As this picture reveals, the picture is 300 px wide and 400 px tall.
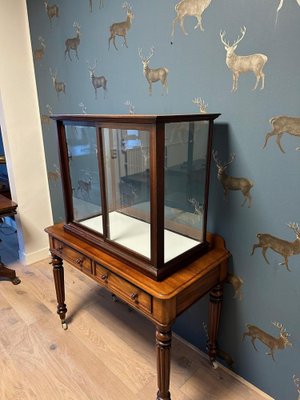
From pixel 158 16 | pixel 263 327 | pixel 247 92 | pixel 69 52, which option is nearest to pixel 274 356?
pixel 263 327

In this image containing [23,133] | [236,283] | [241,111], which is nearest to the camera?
[241,111]

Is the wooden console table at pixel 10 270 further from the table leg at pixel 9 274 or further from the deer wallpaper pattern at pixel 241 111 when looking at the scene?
the deer wallpaper pattern at pixel 241 111

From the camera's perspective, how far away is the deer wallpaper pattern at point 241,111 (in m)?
1.10

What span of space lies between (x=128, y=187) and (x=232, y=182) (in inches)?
20.0

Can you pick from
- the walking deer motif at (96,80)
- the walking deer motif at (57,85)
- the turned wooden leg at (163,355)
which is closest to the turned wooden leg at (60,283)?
the turned wooden leg at (163,355)

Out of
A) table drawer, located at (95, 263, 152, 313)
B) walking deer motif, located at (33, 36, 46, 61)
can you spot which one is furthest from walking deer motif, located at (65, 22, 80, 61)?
table drawer, located at (95, 263, 152, 313)

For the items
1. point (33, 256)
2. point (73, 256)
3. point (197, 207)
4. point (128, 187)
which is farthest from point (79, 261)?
point (33, 256)

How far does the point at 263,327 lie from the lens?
1.37 meters

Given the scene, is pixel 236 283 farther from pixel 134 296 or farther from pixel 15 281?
pixel 15 281

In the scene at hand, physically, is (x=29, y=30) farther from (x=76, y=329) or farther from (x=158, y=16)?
(x=76, y=329)

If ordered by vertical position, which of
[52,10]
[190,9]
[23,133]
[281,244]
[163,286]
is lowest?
[163,286]

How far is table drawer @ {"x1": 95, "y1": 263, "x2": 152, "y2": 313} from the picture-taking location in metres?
1.21

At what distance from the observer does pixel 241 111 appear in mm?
1210

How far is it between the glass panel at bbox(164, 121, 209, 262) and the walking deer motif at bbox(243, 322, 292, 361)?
20.2 inches
